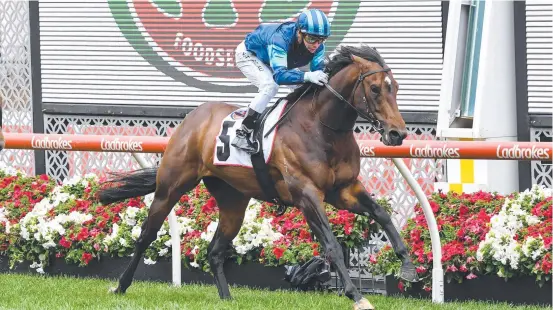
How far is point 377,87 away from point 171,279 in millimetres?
2859

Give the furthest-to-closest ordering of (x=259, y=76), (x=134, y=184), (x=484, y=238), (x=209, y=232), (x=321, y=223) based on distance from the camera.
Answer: (x=209, y=232), (x=134, y=184), (x=484, y=238), (x=259, y=76), (x=321, y=223)

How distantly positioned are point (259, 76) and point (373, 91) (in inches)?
35.8

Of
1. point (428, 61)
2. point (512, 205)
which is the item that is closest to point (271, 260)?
point (512, 205)

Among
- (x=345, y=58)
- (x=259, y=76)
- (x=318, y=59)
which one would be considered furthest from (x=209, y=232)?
(x=345, y=58)

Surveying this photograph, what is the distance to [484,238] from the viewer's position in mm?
7793

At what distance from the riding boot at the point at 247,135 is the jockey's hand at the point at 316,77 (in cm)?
47

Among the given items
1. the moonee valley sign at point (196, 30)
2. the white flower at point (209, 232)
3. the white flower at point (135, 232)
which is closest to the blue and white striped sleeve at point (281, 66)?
the white flower at point (209, 232)

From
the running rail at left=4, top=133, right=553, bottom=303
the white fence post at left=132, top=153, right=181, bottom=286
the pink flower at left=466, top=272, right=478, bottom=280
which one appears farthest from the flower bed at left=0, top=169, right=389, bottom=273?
the pink flower at left=466, top=272, right=478, bottom=280

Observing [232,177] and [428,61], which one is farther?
[428,61]

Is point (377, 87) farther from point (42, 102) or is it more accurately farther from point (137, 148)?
point (42, 102)

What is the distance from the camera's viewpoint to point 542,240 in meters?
7.49

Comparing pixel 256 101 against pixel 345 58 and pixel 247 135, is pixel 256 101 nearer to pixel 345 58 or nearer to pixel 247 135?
pixel 247 135

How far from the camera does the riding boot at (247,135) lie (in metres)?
7.40

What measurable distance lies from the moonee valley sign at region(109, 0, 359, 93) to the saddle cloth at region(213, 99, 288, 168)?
9.11 feet
